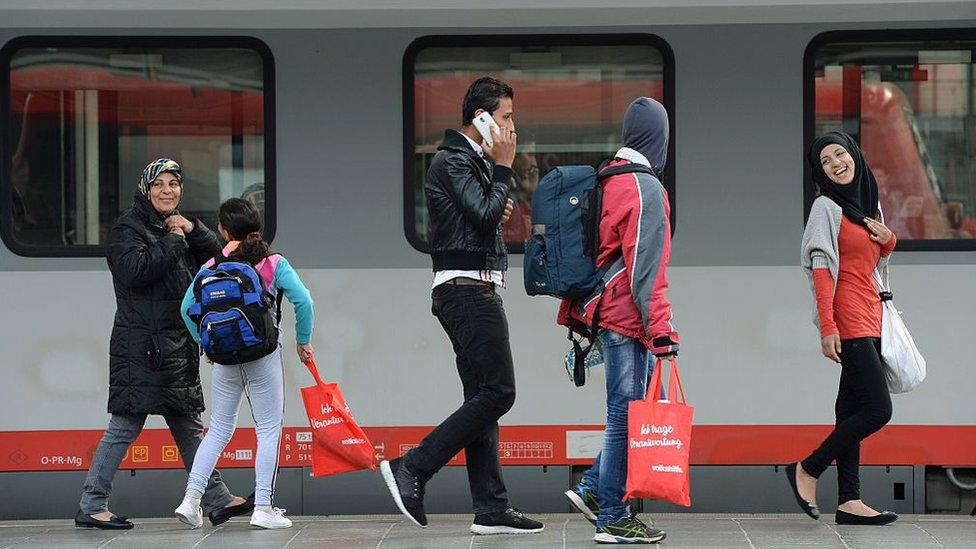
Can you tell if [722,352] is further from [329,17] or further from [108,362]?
[108,362]

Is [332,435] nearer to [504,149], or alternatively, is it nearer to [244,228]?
[244,228]

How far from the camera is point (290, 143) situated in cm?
745

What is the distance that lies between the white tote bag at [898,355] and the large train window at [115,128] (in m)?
2.90

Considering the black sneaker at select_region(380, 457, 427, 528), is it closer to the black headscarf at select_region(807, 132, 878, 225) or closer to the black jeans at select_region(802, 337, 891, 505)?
the black jeans at select_region(802, 337, 891, 505)

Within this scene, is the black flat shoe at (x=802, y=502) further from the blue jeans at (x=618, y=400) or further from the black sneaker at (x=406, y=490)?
the black sneaker at (x=406, y=490)

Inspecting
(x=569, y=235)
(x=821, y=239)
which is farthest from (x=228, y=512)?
(x=821, y=239)

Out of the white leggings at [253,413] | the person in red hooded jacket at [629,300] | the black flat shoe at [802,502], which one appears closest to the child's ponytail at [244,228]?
the white leggings at [253,413]

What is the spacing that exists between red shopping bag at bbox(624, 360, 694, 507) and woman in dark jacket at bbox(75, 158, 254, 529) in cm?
206

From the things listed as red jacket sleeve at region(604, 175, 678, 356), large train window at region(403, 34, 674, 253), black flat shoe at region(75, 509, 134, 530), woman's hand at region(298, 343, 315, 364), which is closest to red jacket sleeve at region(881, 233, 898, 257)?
large train window at region(403, 34, 674, 253)

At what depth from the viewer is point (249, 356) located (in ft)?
22.0

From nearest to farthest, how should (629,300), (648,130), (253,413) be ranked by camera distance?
(629,300)
(648,130)
(253,413)

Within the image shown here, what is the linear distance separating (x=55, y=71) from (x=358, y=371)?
207 centimetres

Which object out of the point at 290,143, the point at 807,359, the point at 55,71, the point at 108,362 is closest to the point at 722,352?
the point at 807,359

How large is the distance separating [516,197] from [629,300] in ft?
5.13
